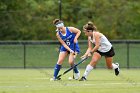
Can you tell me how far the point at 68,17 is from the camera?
39.3 metres

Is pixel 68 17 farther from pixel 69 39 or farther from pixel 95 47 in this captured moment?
pixel 95 47

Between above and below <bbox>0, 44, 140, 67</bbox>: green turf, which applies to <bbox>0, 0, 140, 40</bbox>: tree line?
above

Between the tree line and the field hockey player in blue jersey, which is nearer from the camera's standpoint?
the field hockey player in blue jersey

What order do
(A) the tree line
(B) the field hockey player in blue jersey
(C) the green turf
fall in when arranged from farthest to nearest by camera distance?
(A) the tree line, (C) the green turf, (B) the field hockey player in blue jersey

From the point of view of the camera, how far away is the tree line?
36.2 m

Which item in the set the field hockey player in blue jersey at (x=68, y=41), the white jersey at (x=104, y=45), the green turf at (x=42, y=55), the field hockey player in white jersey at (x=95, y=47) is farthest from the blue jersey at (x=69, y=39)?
the green turf at (x=42, y=55)

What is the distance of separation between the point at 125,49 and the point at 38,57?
4341 mm

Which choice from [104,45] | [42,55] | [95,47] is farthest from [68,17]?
[95,47]

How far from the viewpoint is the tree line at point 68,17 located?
36.2 metres

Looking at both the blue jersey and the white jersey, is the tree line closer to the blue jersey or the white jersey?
the blue jersey

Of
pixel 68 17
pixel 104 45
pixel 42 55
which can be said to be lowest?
pixel 42 55

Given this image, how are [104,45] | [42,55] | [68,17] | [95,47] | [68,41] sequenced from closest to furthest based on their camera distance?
[95,47] < [104,45] < [68,41] < [42,55] < [68,17]

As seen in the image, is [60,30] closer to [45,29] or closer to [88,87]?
[88,87]

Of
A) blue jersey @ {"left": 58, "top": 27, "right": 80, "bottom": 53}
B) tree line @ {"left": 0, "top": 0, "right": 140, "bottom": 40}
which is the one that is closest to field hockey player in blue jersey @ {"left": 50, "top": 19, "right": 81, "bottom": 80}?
blue jersey @ {"left": 58, "top": 27, "right": 80, "bottom": 53}
